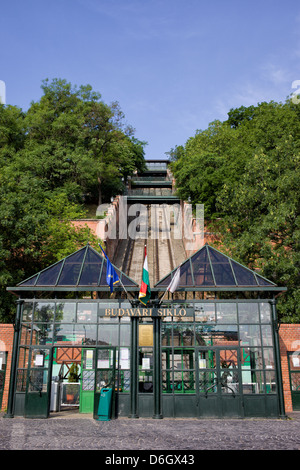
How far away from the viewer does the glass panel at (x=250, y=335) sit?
46.9ft

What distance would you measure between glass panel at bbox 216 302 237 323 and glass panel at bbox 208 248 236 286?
2.62 ft

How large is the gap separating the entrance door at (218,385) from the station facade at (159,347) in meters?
0.03

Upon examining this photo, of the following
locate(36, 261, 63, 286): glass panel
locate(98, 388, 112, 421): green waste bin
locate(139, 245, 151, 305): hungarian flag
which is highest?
locate(36, 261, 63, 286): glass panel

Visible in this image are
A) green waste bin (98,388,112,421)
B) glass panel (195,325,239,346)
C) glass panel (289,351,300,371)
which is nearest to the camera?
green waste bin (98,388,112,421)

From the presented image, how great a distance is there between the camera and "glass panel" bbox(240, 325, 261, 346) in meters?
14.3

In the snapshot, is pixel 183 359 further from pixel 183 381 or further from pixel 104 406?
pixel 104 406

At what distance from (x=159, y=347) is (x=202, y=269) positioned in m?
3.48

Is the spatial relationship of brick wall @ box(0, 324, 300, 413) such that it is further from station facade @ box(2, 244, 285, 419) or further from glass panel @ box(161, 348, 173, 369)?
glass panel @ box(161, 348, 173, 369)

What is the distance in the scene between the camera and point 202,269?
15.3 meters

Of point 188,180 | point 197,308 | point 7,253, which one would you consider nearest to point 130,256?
point 188,180

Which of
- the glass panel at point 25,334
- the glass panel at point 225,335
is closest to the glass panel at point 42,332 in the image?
the glass panel at point 25,334

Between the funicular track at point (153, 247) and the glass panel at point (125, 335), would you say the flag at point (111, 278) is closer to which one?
the glass panel at point (125, 335)

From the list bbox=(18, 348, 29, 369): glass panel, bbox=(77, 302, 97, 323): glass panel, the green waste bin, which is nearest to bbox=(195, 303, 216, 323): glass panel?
bbox=(77, 302, 97, 323): glass panel

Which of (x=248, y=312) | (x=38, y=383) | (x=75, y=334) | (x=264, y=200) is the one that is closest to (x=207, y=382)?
(x=248, y=312)
